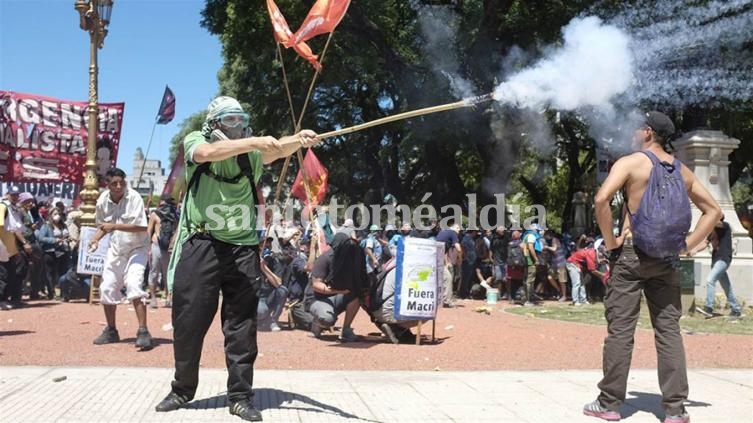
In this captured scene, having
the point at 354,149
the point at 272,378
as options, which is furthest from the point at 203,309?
the point at 354,149

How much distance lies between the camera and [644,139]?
487 centimetres

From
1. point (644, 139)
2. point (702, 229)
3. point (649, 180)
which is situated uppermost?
point (644, 139)

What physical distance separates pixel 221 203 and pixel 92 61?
11281mm

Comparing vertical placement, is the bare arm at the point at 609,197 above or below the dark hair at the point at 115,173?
below

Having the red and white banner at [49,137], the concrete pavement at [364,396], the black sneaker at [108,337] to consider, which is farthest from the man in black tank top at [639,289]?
the red and white banner at [49,137]

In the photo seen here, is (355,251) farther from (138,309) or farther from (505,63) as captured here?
(505,63)

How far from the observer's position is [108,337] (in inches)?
304

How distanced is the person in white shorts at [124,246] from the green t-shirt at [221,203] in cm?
280

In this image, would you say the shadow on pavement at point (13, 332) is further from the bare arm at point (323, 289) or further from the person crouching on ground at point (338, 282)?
the bare arm at point (323, 289)

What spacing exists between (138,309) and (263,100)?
847 inches

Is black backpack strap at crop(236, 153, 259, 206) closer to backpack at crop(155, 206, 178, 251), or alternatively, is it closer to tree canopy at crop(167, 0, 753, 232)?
backpack at crop(155, 206, 178, 251)

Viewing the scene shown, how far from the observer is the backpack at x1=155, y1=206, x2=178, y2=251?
11766 mm

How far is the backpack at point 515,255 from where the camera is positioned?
1503 centimetres

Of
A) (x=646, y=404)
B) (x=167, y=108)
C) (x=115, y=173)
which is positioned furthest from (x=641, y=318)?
(x=167, y=108)
